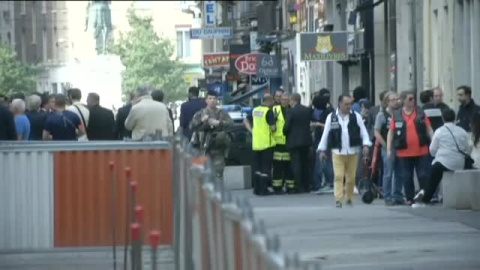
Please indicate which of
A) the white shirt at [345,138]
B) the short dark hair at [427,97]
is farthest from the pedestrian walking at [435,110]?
the white shirt at [345,138]

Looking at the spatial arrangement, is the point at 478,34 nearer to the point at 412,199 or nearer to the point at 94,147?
the point at 412,199

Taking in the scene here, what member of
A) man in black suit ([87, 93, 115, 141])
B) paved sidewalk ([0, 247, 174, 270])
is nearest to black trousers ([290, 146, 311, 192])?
man in black suit ([87, 93, 115, 141])

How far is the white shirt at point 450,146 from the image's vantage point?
23.5 meters

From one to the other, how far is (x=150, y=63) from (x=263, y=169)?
63.3 metres

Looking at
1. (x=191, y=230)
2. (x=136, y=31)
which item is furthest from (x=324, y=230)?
(x=136, y=31)

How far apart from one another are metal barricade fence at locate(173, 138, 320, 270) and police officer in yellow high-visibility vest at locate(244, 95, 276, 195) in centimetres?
1510

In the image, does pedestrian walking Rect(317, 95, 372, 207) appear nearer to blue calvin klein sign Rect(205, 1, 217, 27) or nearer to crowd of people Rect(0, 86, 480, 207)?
crowd of people Rect(0, 86, 480, 207)

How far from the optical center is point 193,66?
107625 millimetres

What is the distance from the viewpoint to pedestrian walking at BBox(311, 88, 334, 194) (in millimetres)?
29641

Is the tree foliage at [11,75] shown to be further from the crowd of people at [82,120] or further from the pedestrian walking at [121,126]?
the crowd of people at [82,120]

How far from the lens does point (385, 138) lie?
2502cm

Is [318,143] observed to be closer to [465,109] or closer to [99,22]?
[465,109]

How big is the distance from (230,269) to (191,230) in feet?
8.92

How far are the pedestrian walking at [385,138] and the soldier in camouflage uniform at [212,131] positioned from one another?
254 centimetres
